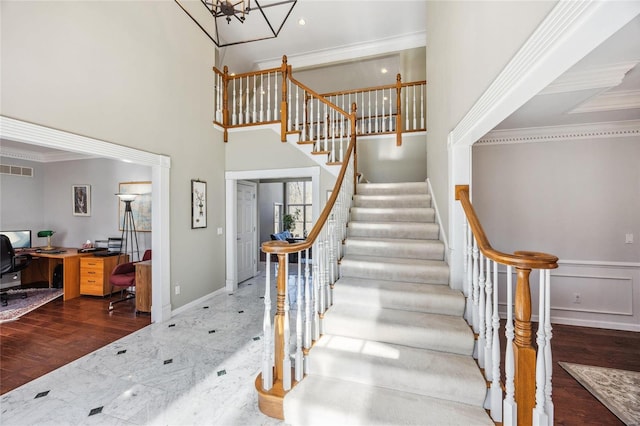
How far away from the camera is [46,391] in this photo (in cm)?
224

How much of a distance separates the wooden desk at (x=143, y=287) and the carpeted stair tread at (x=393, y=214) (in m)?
3.07

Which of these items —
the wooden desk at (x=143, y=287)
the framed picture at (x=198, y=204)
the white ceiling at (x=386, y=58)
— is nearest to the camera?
the white ceiling at (x=386, y=58)

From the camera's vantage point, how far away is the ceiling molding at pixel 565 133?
137 inches

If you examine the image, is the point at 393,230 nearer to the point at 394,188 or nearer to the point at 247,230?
the point at 394,188

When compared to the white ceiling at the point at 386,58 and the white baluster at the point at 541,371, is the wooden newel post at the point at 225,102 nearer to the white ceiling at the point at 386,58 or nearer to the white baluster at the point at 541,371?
the white ceiling at the point at 386,58

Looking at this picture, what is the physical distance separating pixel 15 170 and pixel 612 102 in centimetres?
991

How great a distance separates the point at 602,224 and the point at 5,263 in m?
8.87

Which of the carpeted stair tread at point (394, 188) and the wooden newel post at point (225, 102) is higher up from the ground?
the wooden newel post at point (225, 102)

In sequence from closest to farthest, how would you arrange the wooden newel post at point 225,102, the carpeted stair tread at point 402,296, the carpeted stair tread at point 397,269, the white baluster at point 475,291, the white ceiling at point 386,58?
the white baluster at point 475,291 < the white ceiling at point 386,58 < the carpeted stair tread at point 402,296 < the carpeted stair tread at point 397,269 < the wooden newel post at point 225,102

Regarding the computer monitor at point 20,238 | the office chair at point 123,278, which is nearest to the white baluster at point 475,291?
the office chair at point 123,278

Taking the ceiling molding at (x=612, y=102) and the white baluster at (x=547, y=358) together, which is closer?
the white baluster at (x=547, y=358)

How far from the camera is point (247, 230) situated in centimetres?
588

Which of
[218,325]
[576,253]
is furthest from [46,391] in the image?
[576,253]

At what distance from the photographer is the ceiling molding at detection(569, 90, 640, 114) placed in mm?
2900
